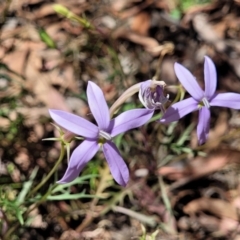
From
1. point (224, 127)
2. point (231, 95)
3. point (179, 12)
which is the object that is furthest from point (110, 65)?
point (231, 95)

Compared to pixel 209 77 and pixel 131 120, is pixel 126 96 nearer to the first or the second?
pixel 131 120

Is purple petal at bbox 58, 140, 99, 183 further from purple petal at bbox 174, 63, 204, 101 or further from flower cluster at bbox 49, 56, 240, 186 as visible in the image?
purple petal at bbox 174, 63, 204, 101

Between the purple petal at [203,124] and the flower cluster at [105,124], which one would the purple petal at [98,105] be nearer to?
the flower cluster at [105,124]

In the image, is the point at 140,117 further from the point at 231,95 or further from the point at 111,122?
the point at 231,95

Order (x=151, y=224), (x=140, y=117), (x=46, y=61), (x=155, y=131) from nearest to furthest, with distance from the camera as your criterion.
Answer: (x=140, y=117)
(x=151, y=224)
(x=155, y=131)
(x=46, y=61)

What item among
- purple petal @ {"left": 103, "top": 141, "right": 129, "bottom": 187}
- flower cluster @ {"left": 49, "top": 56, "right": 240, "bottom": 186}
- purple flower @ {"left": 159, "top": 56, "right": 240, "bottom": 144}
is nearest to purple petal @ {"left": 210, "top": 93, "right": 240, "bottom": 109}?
purple flower @ {"left": 159, "top": 56, "right": 240, "bottom": 144}

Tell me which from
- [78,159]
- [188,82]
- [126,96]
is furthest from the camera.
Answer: [188,82]

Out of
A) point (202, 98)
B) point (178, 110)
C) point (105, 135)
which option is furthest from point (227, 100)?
point (105, 135)
